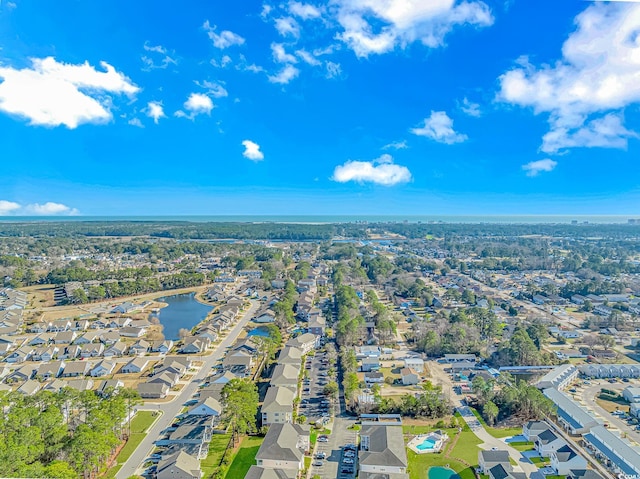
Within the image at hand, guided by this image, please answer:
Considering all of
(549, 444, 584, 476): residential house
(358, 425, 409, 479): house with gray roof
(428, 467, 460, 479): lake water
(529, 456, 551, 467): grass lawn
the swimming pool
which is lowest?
(428, 467, 460, 479): lake water

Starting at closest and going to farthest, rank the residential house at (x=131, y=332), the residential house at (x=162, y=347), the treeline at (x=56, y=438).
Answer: the treeline at (x=56, y=438), the residential house at (x=162, y=347), the residential house at (x=131, y=332)

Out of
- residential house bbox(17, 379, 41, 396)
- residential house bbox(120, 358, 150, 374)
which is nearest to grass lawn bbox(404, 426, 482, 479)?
residential house bbox(120, 358, 150, 374)

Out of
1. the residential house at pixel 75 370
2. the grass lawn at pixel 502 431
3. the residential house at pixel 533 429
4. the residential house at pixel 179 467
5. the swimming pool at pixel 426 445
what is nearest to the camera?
the residential house at pixel 179 467

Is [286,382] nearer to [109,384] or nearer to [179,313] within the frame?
[109,384]

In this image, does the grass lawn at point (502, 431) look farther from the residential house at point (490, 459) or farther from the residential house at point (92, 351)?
the residential house at point (92, 351)

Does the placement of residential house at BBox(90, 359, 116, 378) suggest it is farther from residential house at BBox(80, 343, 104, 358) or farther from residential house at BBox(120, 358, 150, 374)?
residential house at BBox(80, 343, 104, 358)

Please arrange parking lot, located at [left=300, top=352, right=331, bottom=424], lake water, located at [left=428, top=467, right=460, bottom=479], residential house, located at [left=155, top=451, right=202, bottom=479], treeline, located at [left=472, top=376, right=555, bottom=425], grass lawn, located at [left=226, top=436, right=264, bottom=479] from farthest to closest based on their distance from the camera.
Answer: parking lot, located at [left=300, top=352, right=331, bottom=424], treeline, located at [left=472, top=376, right=555, bottom=425], grass lawn, located at [left=226, top=436, right=264, bottom=479], lake water, located at [left=428, top=467, right=460, bottom=479], residential house, located at [left=155, top=451, right=202, bottom=479]

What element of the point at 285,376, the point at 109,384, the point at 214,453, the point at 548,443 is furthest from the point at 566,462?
the point at 109,384

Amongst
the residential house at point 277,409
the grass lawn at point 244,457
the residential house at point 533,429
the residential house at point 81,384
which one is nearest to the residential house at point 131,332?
the residential house at point 81,384
